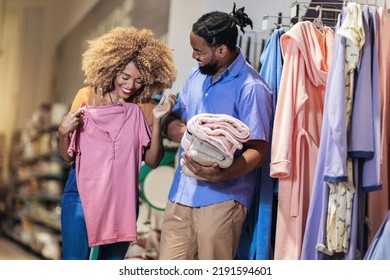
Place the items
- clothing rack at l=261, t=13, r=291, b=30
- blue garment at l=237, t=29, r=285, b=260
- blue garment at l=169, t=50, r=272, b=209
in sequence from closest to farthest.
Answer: blue garment at l=169, t=50, r=272, b=209
blue garment at l=237, t=29, r=285, b=260
clothing rack at l=261, t=13, r=291, b=30

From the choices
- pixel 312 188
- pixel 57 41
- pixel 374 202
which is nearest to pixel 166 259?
pixel 312 188

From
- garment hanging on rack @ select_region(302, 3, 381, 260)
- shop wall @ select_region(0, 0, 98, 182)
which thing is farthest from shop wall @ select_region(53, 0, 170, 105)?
garment hanging on rack @ select_region(302, 3, 381, 260)

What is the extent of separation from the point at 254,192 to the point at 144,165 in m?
0.42

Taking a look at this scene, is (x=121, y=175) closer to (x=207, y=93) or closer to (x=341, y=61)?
(x=207, y=93)

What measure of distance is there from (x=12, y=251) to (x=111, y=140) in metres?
0.60

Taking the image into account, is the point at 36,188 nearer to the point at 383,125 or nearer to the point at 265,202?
the point at 265,202

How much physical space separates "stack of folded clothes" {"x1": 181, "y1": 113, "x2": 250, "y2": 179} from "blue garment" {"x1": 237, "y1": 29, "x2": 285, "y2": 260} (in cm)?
24

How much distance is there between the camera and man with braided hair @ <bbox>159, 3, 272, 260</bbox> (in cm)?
222

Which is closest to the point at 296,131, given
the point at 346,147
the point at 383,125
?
the point at 346,147

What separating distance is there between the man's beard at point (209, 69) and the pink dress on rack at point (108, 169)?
0.97 feet

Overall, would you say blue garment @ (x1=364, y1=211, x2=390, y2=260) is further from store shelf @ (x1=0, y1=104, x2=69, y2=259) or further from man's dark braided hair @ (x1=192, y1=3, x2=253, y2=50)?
store shelf @ (x1=0, y1=104, x2=69, y2=259)

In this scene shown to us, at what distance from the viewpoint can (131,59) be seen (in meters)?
2.35

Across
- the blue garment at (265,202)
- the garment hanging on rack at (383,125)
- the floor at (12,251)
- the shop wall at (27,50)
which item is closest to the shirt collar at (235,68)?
the blue garment at (265,202)

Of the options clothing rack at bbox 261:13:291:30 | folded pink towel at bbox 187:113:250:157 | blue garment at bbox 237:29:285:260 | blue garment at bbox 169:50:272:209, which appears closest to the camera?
folded pink towel at bbox 187:113:250:157
